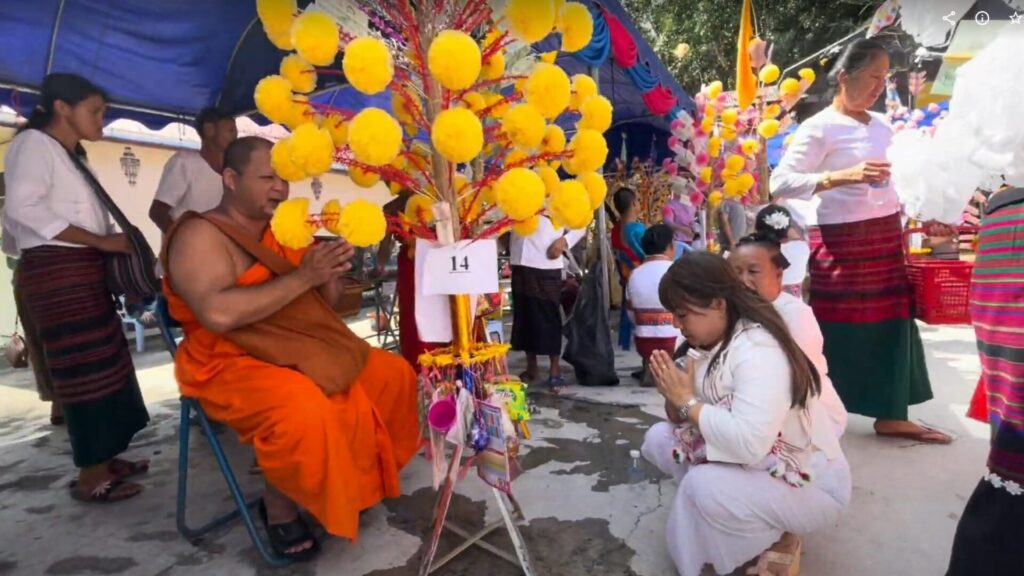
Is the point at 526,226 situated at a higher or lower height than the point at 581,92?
lower

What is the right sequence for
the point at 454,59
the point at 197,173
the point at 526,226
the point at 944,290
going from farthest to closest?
the point at 197,173
the point at 944,290
the point at 526,226
the point at 454,59

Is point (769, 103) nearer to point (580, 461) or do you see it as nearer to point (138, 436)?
point (580, 461)

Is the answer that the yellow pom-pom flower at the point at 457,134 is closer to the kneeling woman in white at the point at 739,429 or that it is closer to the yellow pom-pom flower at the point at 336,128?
the yellow pom-pom flower at the point at 336,128

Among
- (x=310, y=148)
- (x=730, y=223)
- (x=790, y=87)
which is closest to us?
(x=310, y=148)

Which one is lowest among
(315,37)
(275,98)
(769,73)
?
(275,98)

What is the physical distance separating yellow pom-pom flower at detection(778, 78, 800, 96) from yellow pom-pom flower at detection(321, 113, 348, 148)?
4.67 meters

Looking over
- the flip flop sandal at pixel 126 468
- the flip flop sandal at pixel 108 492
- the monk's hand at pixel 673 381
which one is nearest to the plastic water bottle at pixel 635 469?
the monk's hand at pixel 673 381

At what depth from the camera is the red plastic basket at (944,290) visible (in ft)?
9.06

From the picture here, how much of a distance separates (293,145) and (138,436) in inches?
118

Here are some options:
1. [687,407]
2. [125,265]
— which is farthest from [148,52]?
[687,407]

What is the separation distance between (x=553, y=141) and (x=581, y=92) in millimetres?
205

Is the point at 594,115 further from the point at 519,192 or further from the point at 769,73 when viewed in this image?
the point at 769,73

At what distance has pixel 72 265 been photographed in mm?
2695

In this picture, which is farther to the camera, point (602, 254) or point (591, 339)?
point (602, 254)
